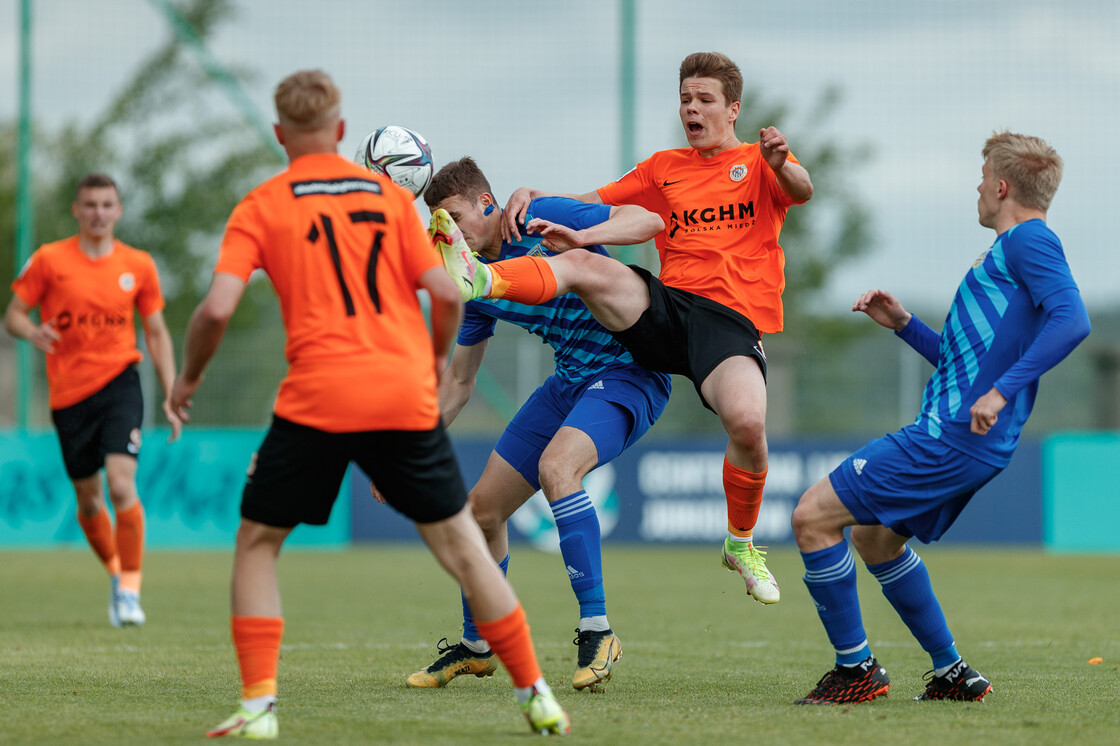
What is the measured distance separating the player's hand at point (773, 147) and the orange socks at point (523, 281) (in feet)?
3.52

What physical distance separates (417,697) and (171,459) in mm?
10262

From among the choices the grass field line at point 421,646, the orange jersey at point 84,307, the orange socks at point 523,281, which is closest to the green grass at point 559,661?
the grass field line at point 421,646

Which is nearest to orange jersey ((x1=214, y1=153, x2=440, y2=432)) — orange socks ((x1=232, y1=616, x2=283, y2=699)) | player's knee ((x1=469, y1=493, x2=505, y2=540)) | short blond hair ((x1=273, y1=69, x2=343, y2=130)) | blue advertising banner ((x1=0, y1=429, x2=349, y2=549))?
short blond hair ((x1=273, y1=69, x2=343, y2=130))

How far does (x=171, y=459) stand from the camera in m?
14.8

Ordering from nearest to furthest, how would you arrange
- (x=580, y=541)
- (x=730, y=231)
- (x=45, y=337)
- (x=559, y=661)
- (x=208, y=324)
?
(x=208, y=324)
(x=580, y=541)
(x=730, y=231)
(x=559, y=661)
(x=45, y=337)

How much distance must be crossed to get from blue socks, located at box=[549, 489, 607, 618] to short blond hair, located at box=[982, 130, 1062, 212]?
2.15 meters

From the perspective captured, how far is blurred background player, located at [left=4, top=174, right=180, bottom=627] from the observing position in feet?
27.1

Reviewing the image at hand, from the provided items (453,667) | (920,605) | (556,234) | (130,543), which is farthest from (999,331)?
(130,543)

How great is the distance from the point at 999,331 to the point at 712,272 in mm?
1554

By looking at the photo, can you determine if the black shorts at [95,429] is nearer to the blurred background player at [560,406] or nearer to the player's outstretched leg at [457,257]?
the blurred background player at [560,406]

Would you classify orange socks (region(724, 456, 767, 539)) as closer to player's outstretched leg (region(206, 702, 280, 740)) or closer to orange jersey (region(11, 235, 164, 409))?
player's outstretched leg (region(206, 702, 280, 740))

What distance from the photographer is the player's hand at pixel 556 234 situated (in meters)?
5.61

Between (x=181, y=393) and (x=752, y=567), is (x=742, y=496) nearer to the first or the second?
(x=752, y=567)

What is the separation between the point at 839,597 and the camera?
510 centimetres
